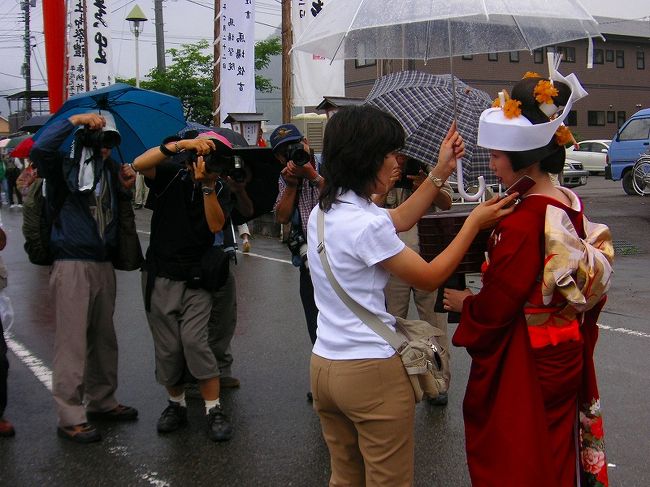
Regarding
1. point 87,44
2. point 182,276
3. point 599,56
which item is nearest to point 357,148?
point 182,276

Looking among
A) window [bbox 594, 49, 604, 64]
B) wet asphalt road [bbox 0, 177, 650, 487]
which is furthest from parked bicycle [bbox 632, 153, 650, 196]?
window [bbox 594, 49, 604, 64]

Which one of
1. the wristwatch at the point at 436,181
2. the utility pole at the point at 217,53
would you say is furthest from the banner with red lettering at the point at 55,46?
the wristwatch at the point at 436,181

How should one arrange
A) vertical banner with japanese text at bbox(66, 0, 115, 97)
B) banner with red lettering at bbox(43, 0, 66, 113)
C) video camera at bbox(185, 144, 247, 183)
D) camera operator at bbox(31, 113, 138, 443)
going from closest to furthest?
video camera at bbox(185, 144, 247, 183), camera operator at bbox(31, 113, 138, 443), banner with red lettering at bbox(43, 0, 66, 113), vertical banner with japanese text at bbox(66, 0, 115, 97)

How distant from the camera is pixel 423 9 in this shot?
3623 mm

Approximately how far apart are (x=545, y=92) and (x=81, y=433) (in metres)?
3.19

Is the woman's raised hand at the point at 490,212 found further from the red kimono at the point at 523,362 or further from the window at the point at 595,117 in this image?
the window at the point at 595,117

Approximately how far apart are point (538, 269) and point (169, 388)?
267cm

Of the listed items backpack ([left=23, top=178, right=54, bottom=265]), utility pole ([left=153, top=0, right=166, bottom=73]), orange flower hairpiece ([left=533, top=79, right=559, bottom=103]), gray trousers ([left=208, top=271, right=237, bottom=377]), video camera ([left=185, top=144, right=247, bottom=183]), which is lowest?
gray trousers ([left=208, top=271, right=237, bottom=377])

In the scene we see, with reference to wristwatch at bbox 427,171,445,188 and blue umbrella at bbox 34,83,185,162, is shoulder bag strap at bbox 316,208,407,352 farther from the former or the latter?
blue umbrella at bbox 34,83,185,162

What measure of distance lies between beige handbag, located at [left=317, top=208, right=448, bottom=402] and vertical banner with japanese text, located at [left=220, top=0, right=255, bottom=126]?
1200 cm

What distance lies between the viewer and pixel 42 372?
5.73 meters

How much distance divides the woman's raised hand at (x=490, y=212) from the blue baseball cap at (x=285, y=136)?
2012mm

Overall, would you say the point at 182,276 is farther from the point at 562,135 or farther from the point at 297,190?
the point at 562,135

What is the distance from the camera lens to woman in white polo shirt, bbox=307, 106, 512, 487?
2.40 m
